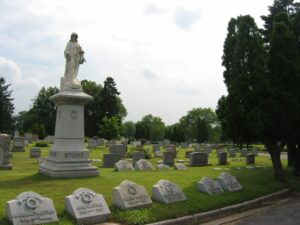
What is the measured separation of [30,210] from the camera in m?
7.05

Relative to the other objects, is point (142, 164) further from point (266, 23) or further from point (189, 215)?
point (266, 23)

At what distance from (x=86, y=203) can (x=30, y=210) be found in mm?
1183

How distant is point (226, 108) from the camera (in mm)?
15086

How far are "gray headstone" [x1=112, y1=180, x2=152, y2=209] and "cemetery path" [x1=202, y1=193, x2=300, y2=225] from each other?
170 cm

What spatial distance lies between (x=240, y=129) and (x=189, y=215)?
21.8 ft

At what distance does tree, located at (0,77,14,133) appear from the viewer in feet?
195

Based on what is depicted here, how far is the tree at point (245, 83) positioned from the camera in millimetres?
14500

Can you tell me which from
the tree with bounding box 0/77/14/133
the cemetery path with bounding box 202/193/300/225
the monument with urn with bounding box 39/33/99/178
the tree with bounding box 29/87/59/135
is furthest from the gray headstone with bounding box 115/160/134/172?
the tree with bounding box 29/87/59/135

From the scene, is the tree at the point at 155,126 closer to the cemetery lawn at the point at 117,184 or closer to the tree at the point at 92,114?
the tree at the point at 92,114

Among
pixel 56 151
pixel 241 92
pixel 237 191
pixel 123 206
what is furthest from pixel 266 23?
pixel 123 206

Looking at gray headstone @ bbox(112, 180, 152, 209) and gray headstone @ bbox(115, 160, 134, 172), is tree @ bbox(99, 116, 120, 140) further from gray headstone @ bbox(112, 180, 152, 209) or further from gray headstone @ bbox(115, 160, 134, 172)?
gray headstone @ bbox(112, 180, 152, 209)

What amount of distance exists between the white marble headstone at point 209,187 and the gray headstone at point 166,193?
1376 millimetres

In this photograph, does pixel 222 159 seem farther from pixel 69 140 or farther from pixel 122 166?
pixel 69 140

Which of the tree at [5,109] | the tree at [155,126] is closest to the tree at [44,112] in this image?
the tree at [5,109]
